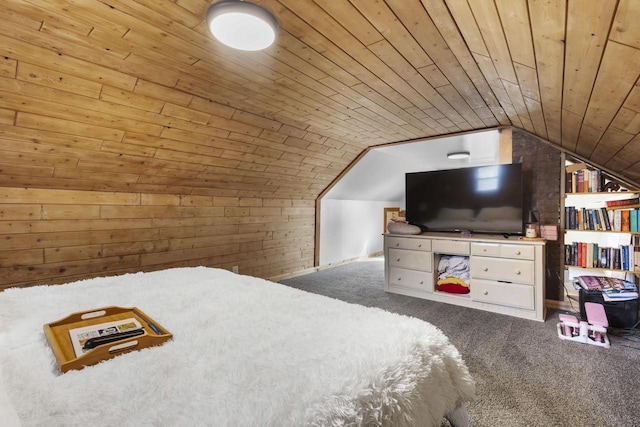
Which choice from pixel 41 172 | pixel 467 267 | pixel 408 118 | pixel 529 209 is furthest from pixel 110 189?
pixel 529 209

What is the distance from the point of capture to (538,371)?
6.68 feet

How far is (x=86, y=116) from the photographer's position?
219 centimetres

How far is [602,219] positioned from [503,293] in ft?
3.80

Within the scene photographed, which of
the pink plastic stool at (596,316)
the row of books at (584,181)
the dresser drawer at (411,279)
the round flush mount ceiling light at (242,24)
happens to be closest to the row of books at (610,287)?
the pink plastic stool at (596,316)

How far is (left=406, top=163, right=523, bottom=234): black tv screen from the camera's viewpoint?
10.9 feet

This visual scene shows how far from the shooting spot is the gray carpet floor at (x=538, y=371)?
5.30 feet

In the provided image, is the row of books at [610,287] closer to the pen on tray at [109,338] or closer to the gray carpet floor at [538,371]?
the gray carpet floor at [538,371]

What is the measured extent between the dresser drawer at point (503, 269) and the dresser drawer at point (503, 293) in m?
0.06

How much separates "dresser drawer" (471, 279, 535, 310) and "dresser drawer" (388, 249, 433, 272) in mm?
517

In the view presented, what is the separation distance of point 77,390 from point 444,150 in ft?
15.4

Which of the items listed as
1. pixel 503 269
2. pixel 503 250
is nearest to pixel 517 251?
pixel 503 250

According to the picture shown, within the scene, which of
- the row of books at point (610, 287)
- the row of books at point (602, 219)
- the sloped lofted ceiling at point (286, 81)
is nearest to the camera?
the sloped lofted ceiling at point (286, 81)

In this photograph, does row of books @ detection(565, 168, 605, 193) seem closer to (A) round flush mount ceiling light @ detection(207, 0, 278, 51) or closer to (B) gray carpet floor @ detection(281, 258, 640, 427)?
(B) gray carpet floor @ detection(281, 258, 640, 427)

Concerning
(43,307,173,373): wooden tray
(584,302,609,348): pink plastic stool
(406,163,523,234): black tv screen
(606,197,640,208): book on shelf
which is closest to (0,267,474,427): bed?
(43,307,173,373): wooden tray
